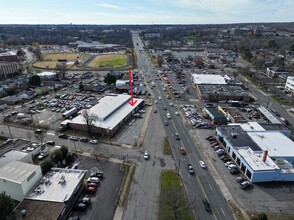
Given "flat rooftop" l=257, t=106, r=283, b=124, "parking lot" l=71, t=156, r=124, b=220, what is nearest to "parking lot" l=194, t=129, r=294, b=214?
"parking lot" l=71, t=156, r=124, b=220

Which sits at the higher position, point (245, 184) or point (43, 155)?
point (43, 155)

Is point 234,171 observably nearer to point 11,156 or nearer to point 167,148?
point 167,148

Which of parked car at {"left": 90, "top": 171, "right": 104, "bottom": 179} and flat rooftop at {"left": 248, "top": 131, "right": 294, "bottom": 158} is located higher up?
flat rooftop at {"left": 248, "top": 131, "right": 294, "bottom": 158}

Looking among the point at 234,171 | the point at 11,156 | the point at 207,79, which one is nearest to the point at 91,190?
the point at 11,156

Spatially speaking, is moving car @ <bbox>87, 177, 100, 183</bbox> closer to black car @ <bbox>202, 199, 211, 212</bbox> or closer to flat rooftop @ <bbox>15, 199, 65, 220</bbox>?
flat rooftop @ <bbox>15, 199, 65, 220</bbox>

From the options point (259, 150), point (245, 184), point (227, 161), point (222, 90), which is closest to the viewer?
point (245, 184)

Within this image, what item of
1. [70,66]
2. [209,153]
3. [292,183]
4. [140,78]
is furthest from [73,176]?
[70,66]
